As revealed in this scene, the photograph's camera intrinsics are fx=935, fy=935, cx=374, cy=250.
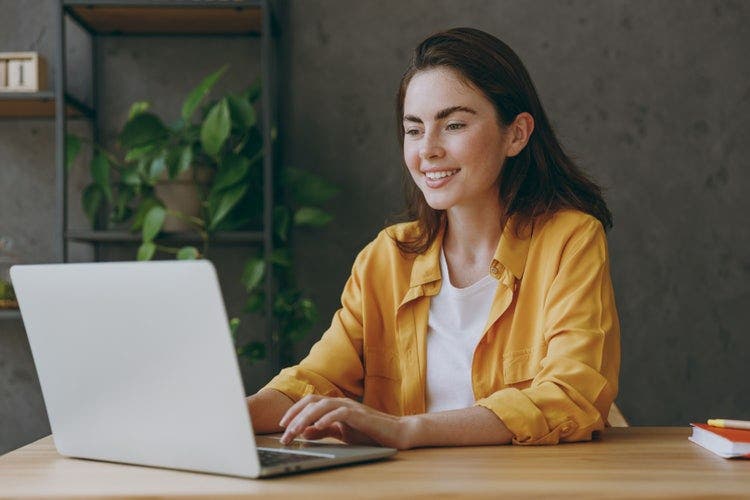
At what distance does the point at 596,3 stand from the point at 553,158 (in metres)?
1.48

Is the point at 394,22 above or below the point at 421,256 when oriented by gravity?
above

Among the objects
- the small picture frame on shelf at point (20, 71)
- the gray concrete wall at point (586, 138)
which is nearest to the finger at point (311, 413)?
the gray concrete wall at point (586, 138)

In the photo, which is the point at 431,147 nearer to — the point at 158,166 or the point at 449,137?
the point at 449,137

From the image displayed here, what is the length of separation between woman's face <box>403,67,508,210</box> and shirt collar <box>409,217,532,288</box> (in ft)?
0.32

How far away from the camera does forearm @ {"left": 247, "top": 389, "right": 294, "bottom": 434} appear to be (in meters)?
1.47

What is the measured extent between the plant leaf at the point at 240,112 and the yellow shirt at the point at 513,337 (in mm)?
1124

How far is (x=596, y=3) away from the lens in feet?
10.5

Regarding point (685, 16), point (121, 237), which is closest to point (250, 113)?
point (121, 237)

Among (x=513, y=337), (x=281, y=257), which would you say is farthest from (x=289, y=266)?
(x=513, y=337)

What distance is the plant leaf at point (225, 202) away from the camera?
2855mm

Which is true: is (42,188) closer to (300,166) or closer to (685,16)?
(300,166)

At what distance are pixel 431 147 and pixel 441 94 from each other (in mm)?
105

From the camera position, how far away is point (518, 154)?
1913mm

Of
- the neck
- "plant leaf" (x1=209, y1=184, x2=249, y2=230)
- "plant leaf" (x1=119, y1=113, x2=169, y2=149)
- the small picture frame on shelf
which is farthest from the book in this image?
the small picture frame on shelf
